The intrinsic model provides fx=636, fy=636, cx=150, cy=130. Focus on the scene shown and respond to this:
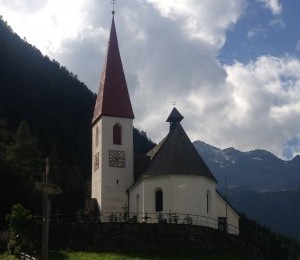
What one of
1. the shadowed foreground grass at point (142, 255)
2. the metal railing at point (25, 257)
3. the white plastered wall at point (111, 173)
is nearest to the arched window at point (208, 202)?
the shadowed foreground grass at point (142, 255)

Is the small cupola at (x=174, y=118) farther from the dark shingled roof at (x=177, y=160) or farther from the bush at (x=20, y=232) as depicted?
the bush at (x=20, y=232)

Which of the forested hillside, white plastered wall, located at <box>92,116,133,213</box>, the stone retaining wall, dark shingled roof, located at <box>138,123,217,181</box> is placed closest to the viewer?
the stone retaining wall

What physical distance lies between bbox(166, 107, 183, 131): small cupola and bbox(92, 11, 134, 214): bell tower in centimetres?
397

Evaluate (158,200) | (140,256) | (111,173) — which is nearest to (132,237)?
(140,256)

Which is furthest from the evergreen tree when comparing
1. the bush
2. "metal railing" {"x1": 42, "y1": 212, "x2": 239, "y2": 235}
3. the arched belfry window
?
the bush

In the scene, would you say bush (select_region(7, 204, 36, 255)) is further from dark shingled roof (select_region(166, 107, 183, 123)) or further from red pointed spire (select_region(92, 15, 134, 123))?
dark shingled roof (select_region(166, 107, 183, 123))

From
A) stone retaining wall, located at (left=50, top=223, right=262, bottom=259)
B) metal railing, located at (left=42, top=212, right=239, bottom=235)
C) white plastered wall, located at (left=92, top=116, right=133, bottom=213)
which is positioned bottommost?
stone retaining wall, located at (left=50, top=223, right=262, bottom=259)

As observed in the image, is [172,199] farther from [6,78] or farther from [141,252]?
[6,78]

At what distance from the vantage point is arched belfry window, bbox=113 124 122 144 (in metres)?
62.5

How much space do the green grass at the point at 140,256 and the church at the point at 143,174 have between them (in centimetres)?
451

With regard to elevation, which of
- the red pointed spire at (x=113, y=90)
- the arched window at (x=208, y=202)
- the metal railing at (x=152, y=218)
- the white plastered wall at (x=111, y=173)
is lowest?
the metal railing at (x=152, y=218)

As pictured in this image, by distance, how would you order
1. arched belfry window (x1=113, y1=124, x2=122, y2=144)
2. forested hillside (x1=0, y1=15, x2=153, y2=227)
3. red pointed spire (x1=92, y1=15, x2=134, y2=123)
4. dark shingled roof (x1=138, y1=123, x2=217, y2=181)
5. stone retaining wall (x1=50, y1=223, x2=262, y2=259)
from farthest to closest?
forested hillside (x1=0, y1=15, x2=153, y2=227), red pointed spire (x1=92, y1=15, x2=134, y2=123), arched belfry window (x1=113, y1=124, x2=122, y2=144), dark shingled roof (x1=138, y1=123, x2=217, y2=181), stone retaining wall (x1=50, y1=223, x2=262, y2=259)

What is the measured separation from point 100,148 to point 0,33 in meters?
101

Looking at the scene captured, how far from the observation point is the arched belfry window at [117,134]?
62.5 metres
